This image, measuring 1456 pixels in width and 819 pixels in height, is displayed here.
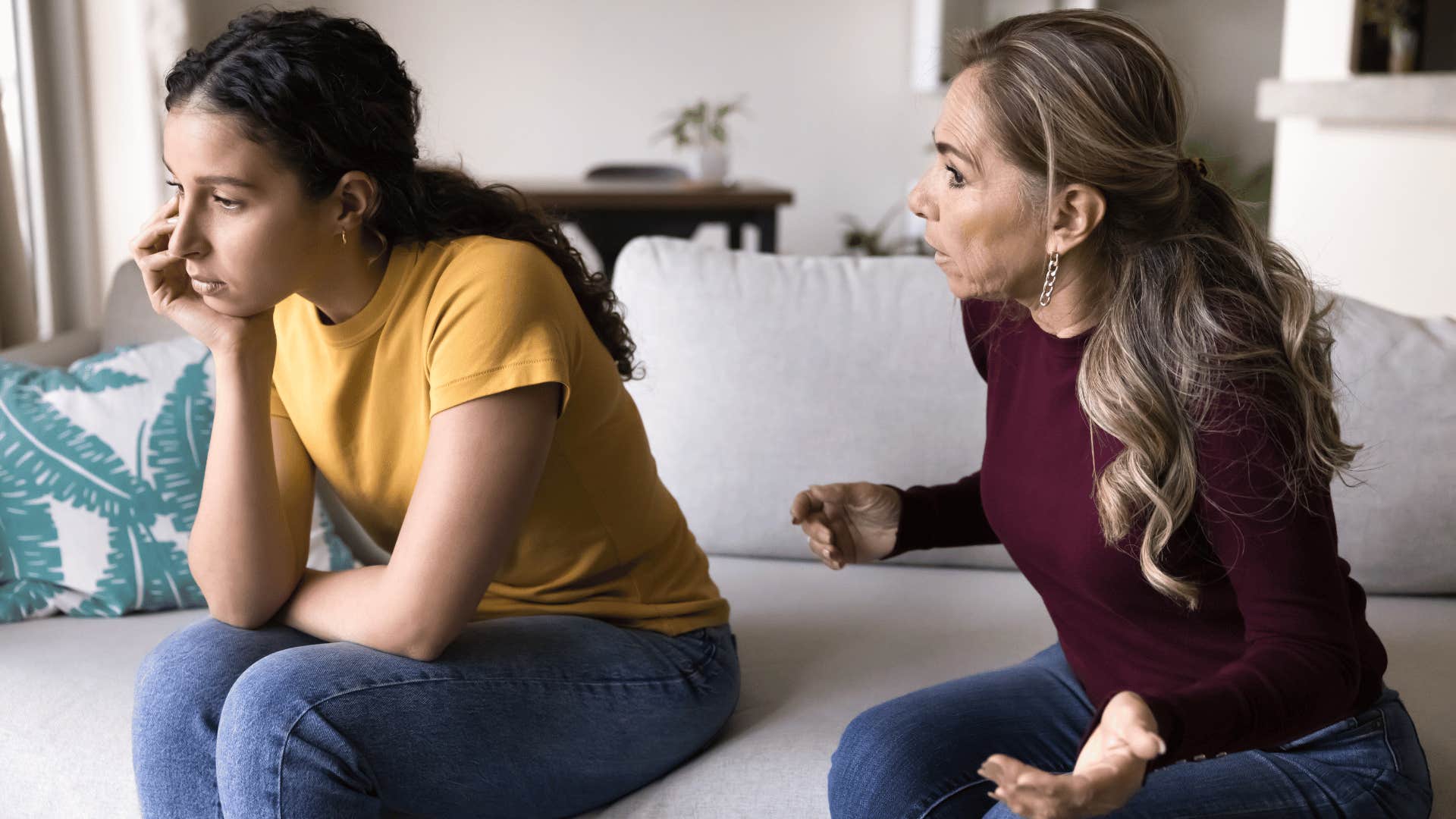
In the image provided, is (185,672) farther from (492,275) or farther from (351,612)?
(492,275)

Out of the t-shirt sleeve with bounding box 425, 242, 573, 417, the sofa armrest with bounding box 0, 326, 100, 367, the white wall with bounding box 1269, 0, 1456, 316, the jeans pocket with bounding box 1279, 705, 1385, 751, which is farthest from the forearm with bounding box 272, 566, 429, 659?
the white wall with bounding box 1269, 0, 1456, 316

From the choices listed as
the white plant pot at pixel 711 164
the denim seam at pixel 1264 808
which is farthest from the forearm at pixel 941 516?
the white plant pot at pixel 711 164

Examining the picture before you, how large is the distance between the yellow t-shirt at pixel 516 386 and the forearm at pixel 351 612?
0.32ft

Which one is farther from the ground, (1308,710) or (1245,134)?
(1245,134)

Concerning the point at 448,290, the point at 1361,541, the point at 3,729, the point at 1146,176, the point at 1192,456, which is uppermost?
the point at 1146,176

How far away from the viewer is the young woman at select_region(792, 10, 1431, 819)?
3.14ft

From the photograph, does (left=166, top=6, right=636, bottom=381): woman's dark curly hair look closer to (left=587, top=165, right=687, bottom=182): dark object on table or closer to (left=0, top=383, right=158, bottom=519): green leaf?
(left=0, top=383, right=158, bottom=519): green leaf

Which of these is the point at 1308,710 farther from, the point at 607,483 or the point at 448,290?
the point at 448,290

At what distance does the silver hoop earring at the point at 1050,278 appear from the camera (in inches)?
42.6

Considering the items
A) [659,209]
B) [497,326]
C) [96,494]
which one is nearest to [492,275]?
[497,326]

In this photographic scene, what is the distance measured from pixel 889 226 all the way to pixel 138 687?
4.66m

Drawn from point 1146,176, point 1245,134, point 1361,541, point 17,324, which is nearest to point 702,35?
point 1245,134

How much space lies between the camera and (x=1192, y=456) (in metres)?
1.00

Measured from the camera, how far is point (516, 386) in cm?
109
